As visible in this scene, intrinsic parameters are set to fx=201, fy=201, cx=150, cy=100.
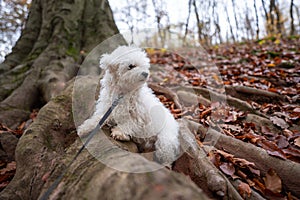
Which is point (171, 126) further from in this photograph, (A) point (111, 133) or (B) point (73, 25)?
(B) point (73, 25)

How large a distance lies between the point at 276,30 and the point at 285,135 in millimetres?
13207

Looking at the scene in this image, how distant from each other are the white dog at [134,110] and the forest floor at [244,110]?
671mm

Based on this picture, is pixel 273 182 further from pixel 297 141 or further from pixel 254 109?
pixel 254 109

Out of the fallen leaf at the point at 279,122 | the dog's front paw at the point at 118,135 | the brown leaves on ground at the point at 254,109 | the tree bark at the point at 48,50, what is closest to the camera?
the dog's front paw at the point at 118,135

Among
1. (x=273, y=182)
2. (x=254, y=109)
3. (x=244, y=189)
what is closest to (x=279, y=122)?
(x=254, y=109)

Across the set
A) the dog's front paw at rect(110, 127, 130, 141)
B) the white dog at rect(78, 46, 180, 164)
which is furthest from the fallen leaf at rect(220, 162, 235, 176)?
the dog's front paw at rect(110, 127, 130, 141)

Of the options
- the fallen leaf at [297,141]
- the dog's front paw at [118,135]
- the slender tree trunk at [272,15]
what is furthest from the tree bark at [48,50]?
the slender tree trunk at [272,15]

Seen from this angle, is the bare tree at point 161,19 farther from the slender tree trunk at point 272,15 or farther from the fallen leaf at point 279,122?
the slender tree trunk at point 272,15

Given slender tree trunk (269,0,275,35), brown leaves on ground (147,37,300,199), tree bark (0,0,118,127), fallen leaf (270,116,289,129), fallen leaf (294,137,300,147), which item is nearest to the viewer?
brown leaves on ground (147,37,300,199)

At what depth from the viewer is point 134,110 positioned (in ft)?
7.63

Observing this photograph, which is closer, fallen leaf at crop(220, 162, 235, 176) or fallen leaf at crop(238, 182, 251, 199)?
fallen leaf at crop(238, 182, 251, 199)

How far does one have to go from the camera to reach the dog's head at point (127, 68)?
2221mm

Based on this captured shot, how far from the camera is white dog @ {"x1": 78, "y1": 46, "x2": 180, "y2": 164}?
87.6 inches

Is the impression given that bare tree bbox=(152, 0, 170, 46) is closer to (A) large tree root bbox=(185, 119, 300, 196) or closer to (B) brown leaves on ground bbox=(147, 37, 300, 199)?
(B) brown leaves on ground bbox=(147, 37, 300, 199)
